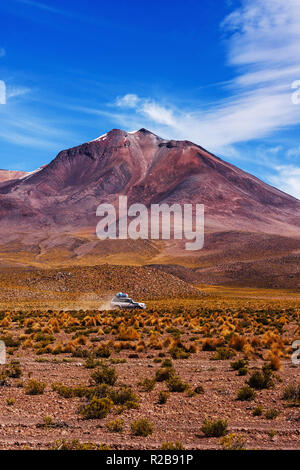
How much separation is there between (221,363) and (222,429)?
299 inches

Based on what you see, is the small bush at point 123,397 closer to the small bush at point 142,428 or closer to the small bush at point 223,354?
the small bush at point 142,428

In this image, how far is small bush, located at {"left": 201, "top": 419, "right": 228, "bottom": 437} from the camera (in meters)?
8.27

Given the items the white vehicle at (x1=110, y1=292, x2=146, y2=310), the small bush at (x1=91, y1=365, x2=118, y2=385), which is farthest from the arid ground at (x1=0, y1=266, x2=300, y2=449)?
the white vehicle at (x1=110, y1=292, x2=146, y2=310)

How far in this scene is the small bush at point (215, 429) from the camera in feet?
27.1

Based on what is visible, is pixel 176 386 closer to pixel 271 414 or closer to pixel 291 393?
pixel 291 393

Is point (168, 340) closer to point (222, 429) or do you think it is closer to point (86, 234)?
point (222, 429)

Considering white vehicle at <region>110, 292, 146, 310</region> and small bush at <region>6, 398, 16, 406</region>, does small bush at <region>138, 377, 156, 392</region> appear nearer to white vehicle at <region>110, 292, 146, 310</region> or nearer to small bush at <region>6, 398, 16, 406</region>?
small bush at <region>6, 398, 16, 406</region>

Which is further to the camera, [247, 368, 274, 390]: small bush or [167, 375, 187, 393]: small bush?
[247, 368, 274, 390]: small bush

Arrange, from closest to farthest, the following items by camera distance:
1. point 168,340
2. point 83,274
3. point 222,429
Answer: point 222,429
point 168,340
point 83,274

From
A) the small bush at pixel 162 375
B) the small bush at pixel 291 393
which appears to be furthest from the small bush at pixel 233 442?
the small bush at pixel 162 375

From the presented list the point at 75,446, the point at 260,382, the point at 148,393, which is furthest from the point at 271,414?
the point at 75,446

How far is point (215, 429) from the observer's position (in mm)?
8297

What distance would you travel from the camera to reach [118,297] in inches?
1681
